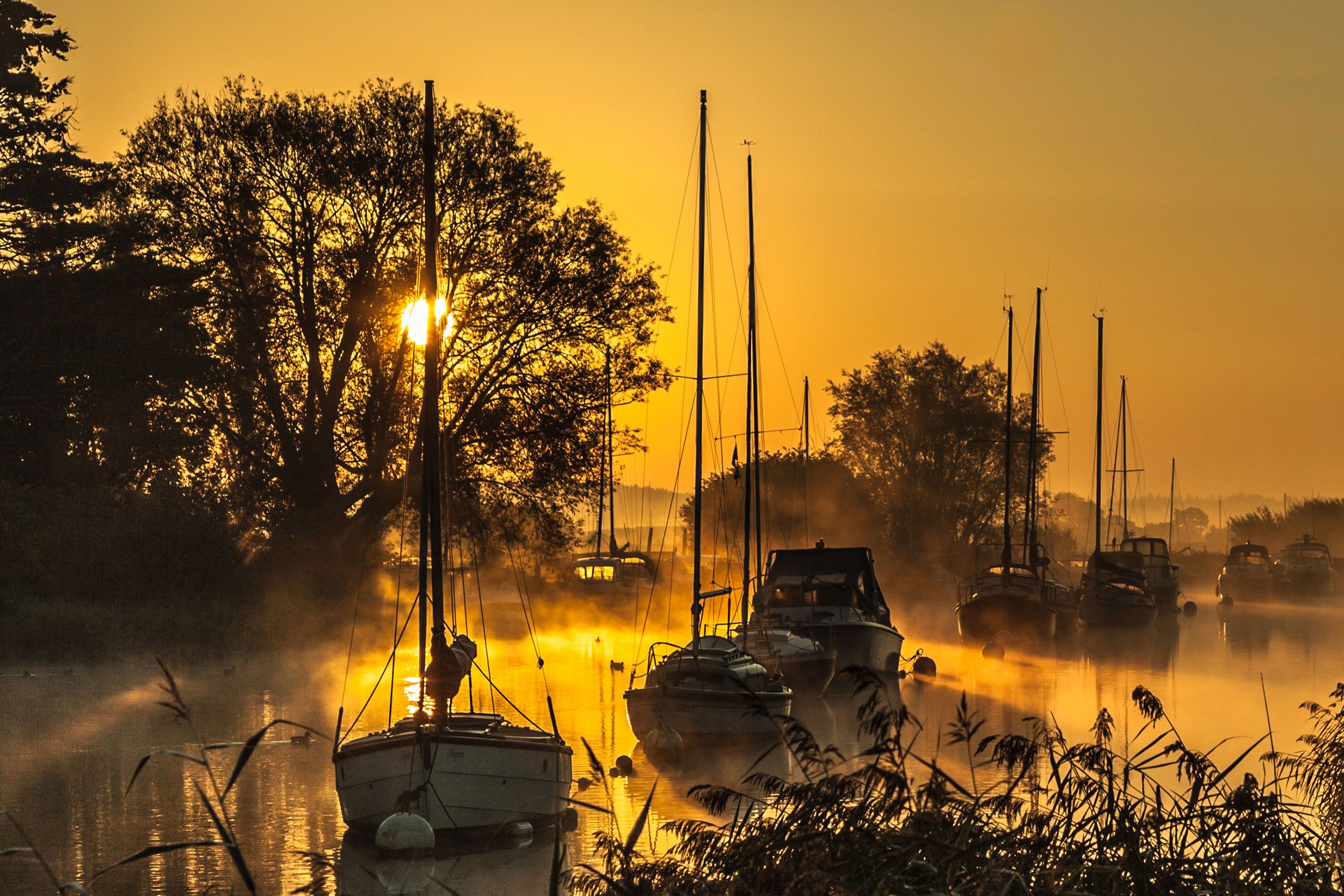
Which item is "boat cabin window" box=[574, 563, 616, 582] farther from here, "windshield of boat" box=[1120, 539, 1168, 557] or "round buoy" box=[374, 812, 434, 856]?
"round buoy" box=[374, 812, 434, 856]

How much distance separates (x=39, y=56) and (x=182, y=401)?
9.60 meters

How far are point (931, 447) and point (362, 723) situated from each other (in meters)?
66.9

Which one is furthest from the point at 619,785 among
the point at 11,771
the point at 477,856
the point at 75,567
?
the point at 75,567

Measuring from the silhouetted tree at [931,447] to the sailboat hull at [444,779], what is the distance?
70.4m

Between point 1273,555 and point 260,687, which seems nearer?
point 260,687

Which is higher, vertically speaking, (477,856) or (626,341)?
(626,341)

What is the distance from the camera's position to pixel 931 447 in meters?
90.1

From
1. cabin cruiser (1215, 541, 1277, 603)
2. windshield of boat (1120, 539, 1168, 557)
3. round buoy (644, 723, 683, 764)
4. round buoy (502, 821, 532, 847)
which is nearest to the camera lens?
round buoy (502, 821, 532, 847)

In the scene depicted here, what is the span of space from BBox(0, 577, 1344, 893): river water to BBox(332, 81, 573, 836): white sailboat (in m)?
0.47

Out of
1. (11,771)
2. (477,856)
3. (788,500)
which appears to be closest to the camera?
(477,856)

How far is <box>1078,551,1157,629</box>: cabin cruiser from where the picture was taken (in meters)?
55.4

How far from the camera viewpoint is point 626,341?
4125 cm

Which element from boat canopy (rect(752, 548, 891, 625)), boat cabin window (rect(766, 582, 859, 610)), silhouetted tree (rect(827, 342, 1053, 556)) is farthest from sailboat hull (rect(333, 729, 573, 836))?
silhouetted tree (rect(827, 342, 1053, 556))

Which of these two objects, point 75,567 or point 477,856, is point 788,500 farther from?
point 477,856
